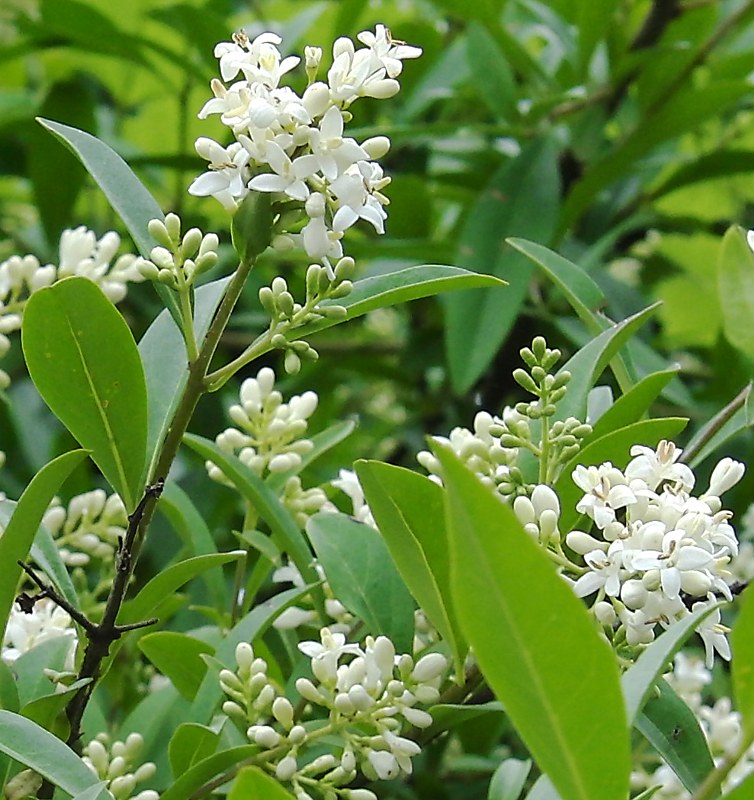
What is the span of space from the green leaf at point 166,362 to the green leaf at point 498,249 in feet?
2.79

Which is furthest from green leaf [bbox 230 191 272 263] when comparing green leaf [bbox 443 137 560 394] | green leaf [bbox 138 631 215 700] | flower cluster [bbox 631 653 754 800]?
green leaf [bbox 443 137 560 394]

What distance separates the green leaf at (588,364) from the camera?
112cm

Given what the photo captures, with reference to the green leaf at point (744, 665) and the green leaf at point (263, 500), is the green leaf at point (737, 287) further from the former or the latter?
the green leaf at point (744, 665)

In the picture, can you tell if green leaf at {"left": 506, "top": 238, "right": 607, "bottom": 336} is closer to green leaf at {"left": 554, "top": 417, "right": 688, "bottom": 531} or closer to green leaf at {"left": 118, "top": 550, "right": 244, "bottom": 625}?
green leaf at {"left": 554, "top": 417, "right": 688, "bottom": 531}

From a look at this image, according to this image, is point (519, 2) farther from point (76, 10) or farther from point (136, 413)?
point (136, 413)

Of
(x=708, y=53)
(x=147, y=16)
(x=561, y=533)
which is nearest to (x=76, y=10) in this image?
(x=147, y=16)

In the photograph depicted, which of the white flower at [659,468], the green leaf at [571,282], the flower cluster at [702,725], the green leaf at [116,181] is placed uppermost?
the green leaf at [116,181]

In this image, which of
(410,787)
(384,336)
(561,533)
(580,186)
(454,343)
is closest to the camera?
(561,533)

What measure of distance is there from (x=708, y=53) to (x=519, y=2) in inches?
15.6

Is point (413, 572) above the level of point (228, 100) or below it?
below

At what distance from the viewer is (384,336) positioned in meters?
2.88

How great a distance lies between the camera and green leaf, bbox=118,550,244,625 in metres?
1.03

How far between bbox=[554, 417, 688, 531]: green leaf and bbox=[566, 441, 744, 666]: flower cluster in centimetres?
8

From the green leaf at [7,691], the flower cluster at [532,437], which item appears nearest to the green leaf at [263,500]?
the flower cluster at [532,437]
